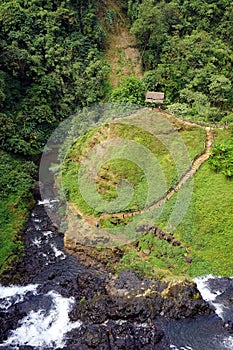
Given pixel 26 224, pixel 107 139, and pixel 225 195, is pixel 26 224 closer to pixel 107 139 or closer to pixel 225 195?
pixel 107 139

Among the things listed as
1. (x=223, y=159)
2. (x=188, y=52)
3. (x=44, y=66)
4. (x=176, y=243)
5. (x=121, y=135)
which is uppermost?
(x=188, y=52)

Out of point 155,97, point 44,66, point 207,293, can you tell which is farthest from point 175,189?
point 44,66

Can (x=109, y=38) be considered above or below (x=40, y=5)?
below

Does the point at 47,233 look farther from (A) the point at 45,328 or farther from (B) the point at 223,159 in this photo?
(B) the point at 223,159

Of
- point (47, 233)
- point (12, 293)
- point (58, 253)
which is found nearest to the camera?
point (12, 293)

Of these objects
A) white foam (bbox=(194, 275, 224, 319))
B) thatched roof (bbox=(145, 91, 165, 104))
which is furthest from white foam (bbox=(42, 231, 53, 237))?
thatched roof (bbox=(145, 91, 165, 104))

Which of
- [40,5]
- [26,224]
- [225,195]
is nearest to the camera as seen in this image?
[225,195]

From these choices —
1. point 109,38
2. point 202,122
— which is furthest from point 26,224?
point 109,38

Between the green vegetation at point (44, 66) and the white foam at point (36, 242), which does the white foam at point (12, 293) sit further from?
the green vegetation at point (44, 66)
